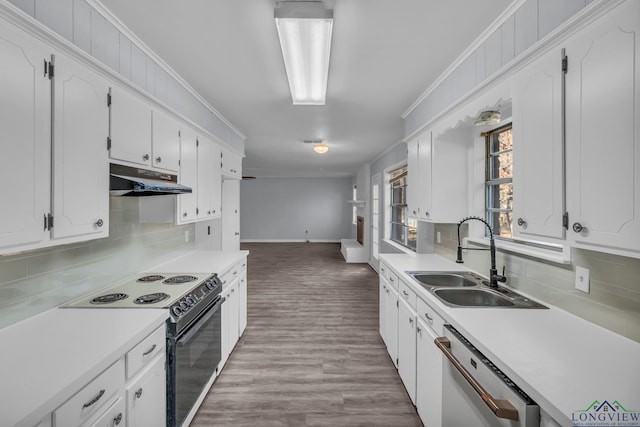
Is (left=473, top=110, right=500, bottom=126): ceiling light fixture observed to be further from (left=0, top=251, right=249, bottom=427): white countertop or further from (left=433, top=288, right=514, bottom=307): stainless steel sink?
(left=0, top=251, right=249, bottom=427): white countertop

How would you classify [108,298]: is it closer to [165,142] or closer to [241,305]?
[165,142]

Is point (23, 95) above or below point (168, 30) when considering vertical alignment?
below

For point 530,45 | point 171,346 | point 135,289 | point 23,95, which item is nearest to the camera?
point 23,95

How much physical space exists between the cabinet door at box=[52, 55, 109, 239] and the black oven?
664 mm

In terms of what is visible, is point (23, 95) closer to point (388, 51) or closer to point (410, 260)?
point (388, 51)

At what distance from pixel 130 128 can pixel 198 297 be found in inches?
45.8

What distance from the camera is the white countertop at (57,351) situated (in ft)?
2.81

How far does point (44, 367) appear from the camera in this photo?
39.8 inches

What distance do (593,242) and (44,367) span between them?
207 cm

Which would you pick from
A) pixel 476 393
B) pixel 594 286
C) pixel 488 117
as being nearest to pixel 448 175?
pixel 488 117

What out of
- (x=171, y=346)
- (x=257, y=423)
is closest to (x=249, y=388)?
(x=257, y=423)

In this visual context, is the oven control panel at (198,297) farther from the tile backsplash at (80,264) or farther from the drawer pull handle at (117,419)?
the tile backsplash at (80,264)

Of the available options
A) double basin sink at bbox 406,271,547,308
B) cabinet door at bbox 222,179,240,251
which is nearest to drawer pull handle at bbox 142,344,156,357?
double basin sink at bbox 406,271,547,308

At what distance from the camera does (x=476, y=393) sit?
3.81 ft
